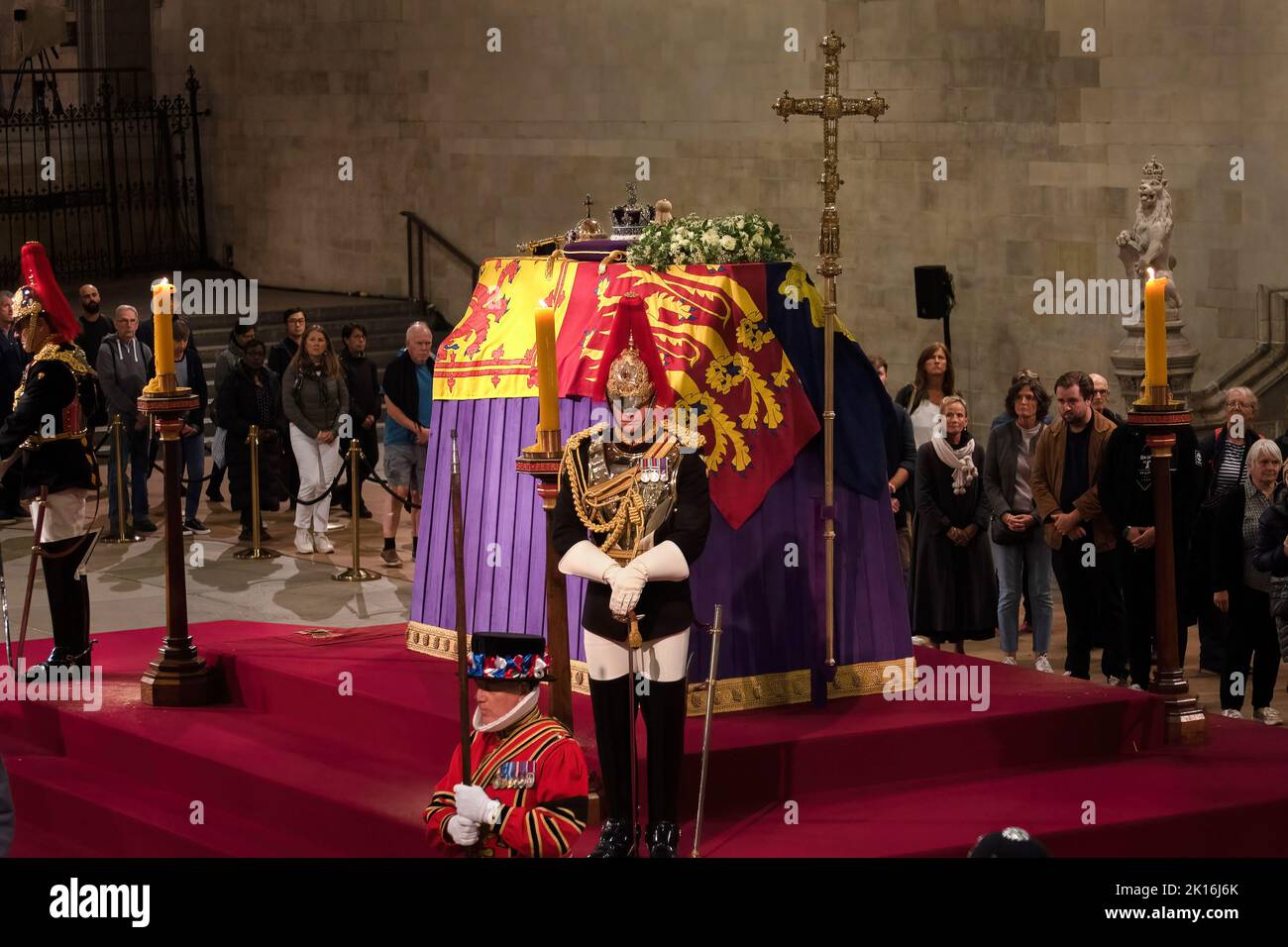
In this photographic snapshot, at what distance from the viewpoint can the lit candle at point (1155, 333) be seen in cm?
760

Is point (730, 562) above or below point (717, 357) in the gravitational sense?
below

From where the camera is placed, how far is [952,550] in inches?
388

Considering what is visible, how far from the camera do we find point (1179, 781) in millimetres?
7570

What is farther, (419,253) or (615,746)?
(419,253)

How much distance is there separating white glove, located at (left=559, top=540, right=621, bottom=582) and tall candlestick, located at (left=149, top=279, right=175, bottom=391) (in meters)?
2.62

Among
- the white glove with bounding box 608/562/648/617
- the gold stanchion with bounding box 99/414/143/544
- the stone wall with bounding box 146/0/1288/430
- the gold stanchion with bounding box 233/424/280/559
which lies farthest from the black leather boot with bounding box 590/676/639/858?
the stone wall with bounding box 146/0/1288/430

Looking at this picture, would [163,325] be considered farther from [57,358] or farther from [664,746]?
[664,746]

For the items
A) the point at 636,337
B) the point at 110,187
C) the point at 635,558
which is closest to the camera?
the point at 635,558

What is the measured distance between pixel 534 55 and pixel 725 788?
12.5 m

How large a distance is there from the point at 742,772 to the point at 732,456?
1.19 m

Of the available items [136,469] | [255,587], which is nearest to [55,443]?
[255,587]

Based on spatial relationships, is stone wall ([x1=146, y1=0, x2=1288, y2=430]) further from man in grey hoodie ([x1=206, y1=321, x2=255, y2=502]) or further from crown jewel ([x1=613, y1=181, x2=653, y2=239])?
crown jewel ([x1=613, y1=181, x2=653, y2=239])

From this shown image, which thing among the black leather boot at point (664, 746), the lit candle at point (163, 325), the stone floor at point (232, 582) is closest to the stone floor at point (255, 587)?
the stone floor at point (232, 582)
